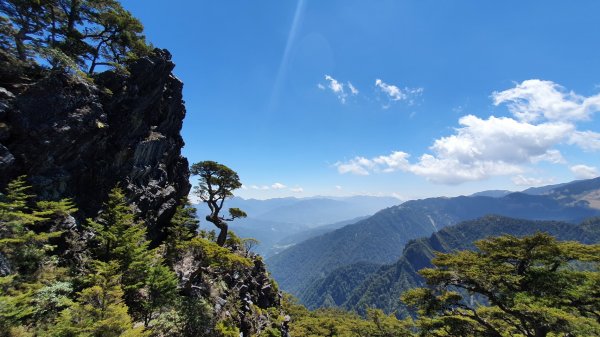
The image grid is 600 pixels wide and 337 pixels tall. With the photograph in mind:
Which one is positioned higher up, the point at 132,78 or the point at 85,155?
the point at 132,78

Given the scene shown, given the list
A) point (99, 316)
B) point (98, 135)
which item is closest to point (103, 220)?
point (98, 135)

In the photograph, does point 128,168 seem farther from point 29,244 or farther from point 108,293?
point 108,293

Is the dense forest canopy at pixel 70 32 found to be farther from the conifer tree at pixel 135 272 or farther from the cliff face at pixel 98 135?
the conifer tree at pixel 135 272

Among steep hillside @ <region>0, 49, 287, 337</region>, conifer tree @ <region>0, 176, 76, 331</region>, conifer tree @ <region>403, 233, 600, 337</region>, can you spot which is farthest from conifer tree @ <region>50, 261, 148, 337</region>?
conifer tree @ <region>403, 233, 600, 337</region>

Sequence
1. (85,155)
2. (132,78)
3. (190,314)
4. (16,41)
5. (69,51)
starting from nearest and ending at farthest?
(190,314) → (16,41) → (85,155) → (69,51) → (132,78)

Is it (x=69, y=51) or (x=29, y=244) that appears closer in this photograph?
(x=29, y=244)

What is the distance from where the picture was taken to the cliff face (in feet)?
77.3

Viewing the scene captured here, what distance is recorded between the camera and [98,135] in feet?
95.7

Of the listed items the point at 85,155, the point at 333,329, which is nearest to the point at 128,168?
the point at 85,155

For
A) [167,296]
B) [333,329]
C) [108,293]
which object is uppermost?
[108,293]

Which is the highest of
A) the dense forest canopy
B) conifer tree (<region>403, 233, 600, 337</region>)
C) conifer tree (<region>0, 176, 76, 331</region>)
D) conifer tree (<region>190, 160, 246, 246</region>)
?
the dense forest canopy

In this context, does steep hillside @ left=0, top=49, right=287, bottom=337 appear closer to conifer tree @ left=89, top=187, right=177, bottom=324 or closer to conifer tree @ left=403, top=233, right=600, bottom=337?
conifer tree @ left=89, top=187, right=177, bottom=324

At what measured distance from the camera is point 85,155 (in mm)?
28344

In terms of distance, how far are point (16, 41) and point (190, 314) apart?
27.8 m
